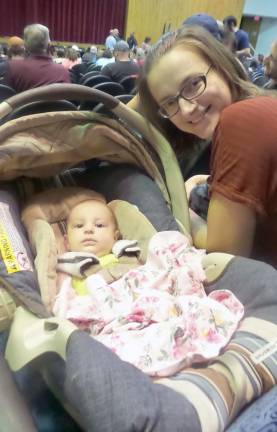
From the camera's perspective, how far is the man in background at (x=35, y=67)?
11.9 feet

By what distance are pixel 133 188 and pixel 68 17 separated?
11.0m

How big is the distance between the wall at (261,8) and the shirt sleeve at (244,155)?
12191 mm

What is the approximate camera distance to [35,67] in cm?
364

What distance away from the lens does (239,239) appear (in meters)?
1.22

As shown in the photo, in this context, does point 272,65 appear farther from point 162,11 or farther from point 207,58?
point 162,11

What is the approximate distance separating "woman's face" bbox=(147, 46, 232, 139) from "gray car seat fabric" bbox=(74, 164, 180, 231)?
0.32 meters

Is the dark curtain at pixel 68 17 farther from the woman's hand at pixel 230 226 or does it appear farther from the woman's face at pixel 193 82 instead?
the woman's hand at pixel 230 226

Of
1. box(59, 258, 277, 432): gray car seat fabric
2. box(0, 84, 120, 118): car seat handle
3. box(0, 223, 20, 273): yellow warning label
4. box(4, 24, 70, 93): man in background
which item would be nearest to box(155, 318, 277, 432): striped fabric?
box(59, 258, 277, 432): gray car seat fabric

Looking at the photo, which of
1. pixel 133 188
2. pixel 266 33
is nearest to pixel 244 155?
pixel 133 188

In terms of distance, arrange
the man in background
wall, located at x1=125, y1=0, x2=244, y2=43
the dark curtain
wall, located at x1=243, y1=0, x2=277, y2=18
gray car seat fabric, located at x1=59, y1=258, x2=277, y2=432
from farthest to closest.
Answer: wall, located at x1=243, y1=0, x2=277, y2=18 → wall, located at x1=125, y1=0, x2=244, y2=43 → the dark curtain → the man in background → gray car seat fabric, located at x1=59, y1=258, x2=277, y2=432

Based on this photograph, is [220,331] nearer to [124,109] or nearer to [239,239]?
[239,239]

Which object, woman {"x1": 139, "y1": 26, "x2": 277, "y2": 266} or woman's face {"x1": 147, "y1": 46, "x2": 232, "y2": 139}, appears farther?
woman's face {"x1": 147, "y1": 46, "x2": 232, "y2": 139}

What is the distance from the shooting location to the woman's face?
4.20 feet

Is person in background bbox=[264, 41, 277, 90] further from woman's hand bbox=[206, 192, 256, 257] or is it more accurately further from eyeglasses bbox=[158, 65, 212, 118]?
woman's hand bbox=[206, 192, 256, 257]
